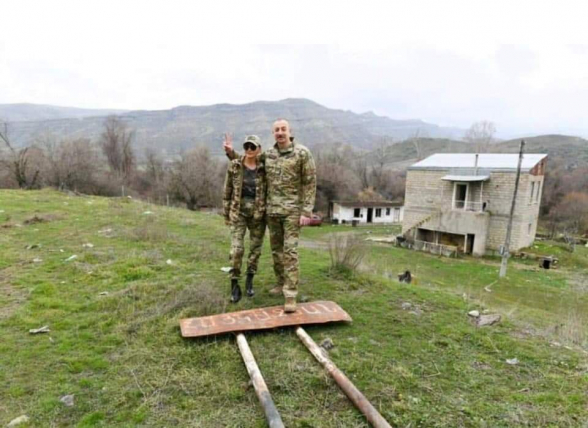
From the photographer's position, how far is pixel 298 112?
395 ft

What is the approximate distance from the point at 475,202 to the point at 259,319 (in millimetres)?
20008

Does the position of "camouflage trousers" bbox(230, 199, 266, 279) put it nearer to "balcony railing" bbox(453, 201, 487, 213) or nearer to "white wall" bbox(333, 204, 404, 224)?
"balcony railing" bbox(453, 201, 487, 213)

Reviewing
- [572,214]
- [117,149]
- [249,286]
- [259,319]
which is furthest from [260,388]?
[117,149]

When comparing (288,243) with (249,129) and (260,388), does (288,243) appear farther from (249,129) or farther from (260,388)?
(249,129)

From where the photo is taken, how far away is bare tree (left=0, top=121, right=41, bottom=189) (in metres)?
25.2

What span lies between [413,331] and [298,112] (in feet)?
401

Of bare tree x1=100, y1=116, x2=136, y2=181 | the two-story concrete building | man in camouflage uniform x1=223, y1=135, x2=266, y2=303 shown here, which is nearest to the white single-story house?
the two-story concrete building

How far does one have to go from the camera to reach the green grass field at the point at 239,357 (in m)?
2.32

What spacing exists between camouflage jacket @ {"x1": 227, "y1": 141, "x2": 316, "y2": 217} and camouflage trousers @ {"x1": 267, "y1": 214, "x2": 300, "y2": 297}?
0.35ft

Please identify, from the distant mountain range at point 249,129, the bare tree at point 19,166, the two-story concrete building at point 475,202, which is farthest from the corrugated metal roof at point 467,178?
the distant mountain range at point 249,129

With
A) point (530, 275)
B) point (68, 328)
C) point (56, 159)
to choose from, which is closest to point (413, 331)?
point (68, 328)

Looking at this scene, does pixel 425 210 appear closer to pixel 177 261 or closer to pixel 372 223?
pixel 372 223

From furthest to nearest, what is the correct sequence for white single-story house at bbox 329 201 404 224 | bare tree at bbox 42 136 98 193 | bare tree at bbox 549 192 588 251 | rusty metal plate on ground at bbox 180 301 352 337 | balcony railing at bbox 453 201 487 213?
white single-story house at bbox 329 201 404 224 < bare tree at bbox 549 192 588 251 < bare tree at bbox 42 136 98 193 < balcony railing at bbox 453 201 487 213 < rusty metal plate on ground at bbox 180 301 352 337

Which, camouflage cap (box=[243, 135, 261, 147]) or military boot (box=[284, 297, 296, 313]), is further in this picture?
camouflage cap (box=[243, 135, 261, 147])
